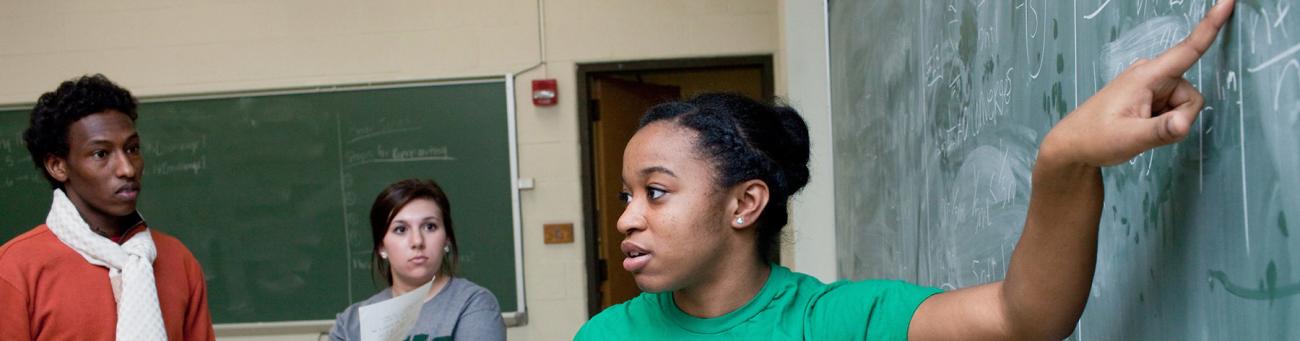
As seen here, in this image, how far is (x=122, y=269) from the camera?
5.66 feet

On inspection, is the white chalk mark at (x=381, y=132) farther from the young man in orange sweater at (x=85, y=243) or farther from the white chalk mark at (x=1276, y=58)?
the white chalk mark at (x=1276, y=58)

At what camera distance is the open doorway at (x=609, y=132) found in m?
4.34

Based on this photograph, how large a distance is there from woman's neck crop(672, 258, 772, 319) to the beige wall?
11.0ft

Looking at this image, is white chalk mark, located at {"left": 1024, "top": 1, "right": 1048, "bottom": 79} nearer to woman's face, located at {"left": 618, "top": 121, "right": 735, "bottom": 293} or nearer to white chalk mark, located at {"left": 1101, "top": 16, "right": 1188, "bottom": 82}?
white chalk mark, located at {"left": 1101, "top": 16, "right": 1188, "bottom": 82}

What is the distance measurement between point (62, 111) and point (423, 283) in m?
0.66

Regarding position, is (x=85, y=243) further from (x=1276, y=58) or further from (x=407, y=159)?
(x=407, y=159)

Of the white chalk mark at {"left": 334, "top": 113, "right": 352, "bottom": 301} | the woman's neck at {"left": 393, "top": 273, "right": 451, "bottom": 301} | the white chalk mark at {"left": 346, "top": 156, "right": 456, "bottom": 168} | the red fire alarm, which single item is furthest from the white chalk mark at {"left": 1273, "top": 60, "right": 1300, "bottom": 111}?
the white chalk mark at {"left": 334, "top": 113, "right": 352, "bottom": 301}

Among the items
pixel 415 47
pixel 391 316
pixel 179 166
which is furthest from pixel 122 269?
pixel 179 166

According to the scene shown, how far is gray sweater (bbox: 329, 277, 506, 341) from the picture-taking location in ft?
6.01

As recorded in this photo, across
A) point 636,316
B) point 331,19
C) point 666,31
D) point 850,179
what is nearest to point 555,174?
point 666,31

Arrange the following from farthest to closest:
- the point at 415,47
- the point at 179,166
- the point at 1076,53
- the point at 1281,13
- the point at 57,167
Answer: the point at 179,166 < the point at 415,47 < the point at 57,167 < the point at 1076,53 < the point at 1281,13

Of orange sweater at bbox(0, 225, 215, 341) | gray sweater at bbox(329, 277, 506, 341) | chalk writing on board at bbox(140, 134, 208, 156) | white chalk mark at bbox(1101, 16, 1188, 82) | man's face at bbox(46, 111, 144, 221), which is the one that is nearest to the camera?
white chalk mark at bbox(1101, 16, 1188, 82)

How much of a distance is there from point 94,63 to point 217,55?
22.0 inches

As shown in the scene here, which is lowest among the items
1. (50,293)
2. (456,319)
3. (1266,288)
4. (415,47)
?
(456,319)
